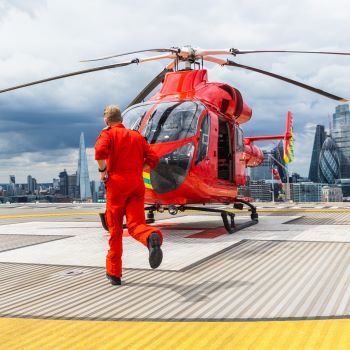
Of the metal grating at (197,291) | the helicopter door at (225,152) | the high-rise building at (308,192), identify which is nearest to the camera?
the metal grating at (197,291)

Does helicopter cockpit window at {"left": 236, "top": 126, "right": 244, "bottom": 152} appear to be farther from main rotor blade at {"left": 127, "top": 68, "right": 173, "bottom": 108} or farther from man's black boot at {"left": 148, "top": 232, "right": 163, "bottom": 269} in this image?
man's black boot at {"left": 148, "top": 232, "right": 163, "bottom": 269}

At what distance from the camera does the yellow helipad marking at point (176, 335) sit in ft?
9.60

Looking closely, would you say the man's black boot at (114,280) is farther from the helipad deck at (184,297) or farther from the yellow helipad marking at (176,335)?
the yellow helipad marking at (176,335)

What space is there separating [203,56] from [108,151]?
6.59m

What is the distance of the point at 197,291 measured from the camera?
432 cm

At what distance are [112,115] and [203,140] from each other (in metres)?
4.03

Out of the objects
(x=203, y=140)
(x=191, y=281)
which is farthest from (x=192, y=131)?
(x=191, y=281)

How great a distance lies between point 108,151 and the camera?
4.69 meters

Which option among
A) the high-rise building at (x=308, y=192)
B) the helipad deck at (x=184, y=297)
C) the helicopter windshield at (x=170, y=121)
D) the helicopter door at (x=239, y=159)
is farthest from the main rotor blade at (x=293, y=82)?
the high-rise building at (x=308, y=192)

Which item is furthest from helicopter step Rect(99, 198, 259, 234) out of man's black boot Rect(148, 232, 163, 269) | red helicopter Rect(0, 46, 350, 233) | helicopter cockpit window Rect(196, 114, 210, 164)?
man's black boot Rect(148, 232, 163, 269)

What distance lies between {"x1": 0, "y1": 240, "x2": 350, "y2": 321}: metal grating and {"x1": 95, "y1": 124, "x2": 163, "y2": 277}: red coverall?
468 millimetres

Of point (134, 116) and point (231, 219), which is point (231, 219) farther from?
point (134, 116)

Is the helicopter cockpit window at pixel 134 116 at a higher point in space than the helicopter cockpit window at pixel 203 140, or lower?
higher

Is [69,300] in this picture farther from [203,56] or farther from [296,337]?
[203,56]
